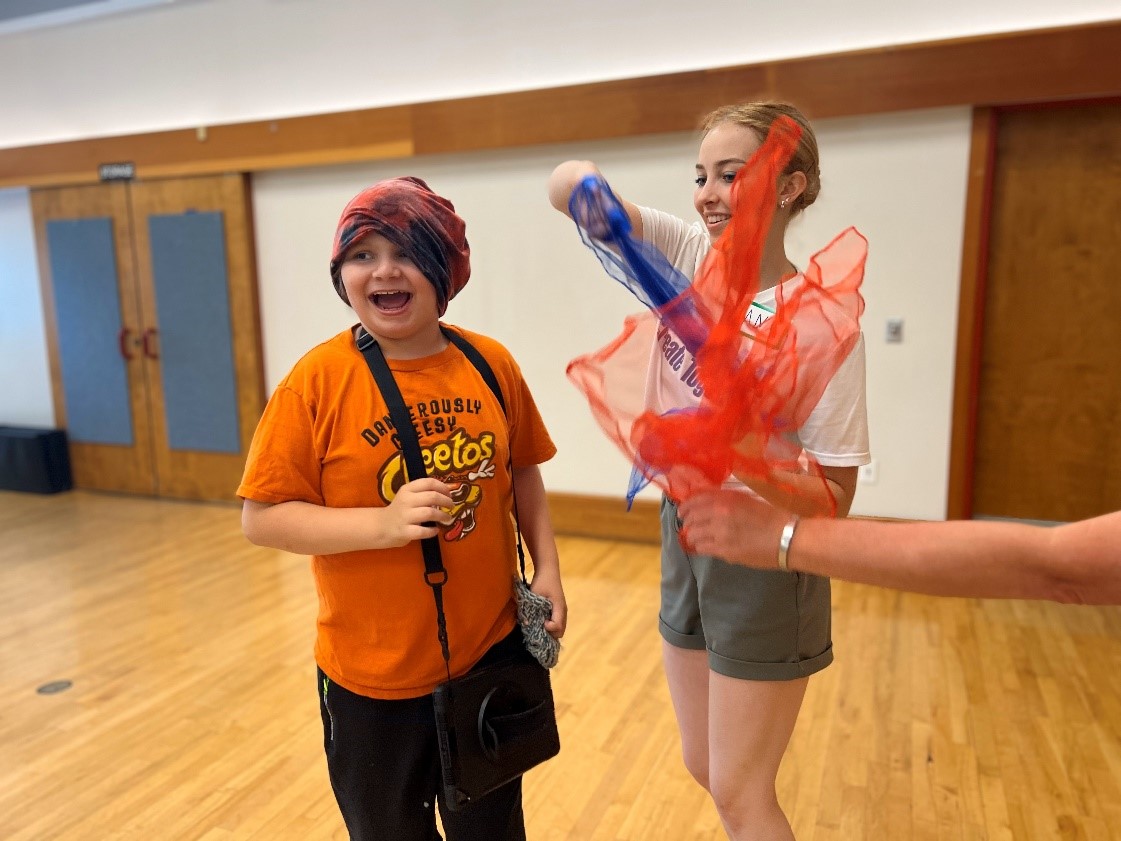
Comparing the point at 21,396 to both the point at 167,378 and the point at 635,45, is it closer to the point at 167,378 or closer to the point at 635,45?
the point at 167,378

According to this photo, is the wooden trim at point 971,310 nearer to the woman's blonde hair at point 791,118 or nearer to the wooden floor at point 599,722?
the wooden floor at point 599,722

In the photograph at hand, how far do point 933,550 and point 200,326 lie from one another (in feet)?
17.1

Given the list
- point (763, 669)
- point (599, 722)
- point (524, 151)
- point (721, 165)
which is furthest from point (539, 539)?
point (524, 151)

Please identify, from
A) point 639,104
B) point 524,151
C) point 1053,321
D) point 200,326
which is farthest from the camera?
point 200,326

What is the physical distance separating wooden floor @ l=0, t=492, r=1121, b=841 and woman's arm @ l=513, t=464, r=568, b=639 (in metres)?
0.93

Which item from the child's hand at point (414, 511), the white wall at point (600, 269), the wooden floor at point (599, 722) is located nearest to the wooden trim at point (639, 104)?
the white wall at point (600, 269)

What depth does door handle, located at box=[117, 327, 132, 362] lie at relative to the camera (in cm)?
535

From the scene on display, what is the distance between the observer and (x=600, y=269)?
4.09 m

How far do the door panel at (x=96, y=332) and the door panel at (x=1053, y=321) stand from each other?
5.25 m

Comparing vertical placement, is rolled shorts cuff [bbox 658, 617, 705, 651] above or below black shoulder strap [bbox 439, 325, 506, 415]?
below

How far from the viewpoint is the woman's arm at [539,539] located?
4.28 feet

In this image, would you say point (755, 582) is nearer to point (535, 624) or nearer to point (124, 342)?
point (535, 624)

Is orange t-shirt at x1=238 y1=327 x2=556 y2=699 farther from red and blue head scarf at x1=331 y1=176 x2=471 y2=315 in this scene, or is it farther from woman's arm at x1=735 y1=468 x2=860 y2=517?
woman's arm at x1=735 y1=468 x2=860 y2=517

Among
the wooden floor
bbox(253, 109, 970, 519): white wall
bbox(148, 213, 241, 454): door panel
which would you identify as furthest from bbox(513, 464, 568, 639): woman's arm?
bbox(148, 213, 241, 454): door panel
